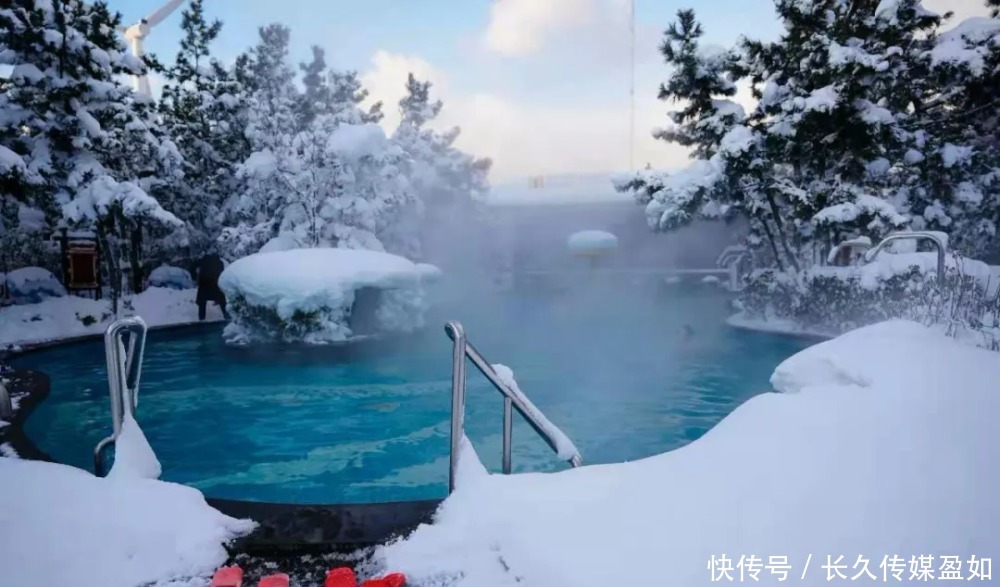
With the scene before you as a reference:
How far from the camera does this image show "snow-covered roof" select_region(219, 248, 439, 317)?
11.2m

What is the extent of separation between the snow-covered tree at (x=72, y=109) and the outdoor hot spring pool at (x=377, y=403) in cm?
319

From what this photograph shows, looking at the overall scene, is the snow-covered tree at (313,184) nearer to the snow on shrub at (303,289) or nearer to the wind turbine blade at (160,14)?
the snow on shrub at (303,289)

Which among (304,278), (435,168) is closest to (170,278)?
(304,278)

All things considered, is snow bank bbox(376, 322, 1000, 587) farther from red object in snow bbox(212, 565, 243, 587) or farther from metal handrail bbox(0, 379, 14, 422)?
metal handrail bbox(0, 379, 14, 422)

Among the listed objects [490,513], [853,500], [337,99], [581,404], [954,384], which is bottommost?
[581,404]

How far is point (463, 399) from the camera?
288 centimetres

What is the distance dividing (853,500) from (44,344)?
13131 millimetres

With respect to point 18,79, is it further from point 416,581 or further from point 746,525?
point 746,525

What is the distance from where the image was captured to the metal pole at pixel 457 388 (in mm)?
2758

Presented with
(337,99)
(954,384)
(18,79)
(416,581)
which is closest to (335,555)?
(416,581)

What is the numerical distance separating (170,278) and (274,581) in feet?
62.6

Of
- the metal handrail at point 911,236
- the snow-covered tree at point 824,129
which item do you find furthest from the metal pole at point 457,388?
the snow-covered tree at point 824,129

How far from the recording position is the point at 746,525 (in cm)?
222

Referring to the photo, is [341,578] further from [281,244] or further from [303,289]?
[281,244]
